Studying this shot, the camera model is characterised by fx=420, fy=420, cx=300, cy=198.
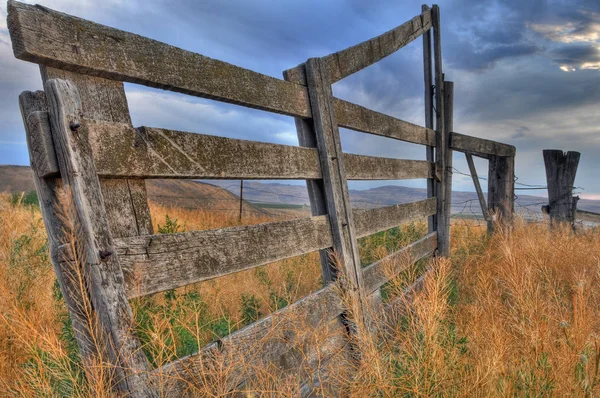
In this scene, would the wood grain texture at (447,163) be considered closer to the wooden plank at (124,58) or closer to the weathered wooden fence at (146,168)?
the weathered wooden fence at (146,168)

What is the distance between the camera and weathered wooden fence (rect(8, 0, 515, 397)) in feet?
5.32

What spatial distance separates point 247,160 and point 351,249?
1232 mm

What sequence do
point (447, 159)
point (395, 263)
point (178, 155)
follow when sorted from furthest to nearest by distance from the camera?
point (447, 159) → point (395, 263) → point (178, 155)

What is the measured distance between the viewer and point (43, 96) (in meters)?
1.70

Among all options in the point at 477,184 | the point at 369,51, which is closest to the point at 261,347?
the point at 369,51

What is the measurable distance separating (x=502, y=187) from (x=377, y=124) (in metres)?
4.64

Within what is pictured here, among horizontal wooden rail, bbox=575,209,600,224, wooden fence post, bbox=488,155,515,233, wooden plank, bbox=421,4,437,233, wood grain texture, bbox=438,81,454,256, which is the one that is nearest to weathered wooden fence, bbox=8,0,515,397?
wooden plank, bbox=421,4,437,233

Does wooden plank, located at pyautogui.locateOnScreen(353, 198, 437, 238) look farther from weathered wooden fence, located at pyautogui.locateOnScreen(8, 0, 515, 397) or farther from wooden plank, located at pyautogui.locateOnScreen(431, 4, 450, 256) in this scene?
wooden plank, located at pyautogui.locateOnScreen(431, 4, 450, 256)

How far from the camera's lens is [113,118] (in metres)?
1.83

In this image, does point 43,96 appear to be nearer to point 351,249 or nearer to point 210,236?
point 210,236

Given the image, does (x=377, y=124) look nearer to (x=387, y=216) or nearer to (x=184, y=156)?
(x=387, y=216)

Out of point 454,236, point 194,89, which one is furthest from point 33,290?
point 454,236

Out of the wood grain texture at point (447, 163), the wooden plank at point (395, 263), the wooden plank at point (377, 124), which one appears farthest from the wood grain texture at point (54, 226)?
the wood grain texture at point (447, 163)

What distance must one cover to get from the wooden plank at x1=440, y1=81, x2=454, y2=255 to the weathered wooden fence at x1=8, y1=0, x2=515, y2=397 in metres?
3.27
